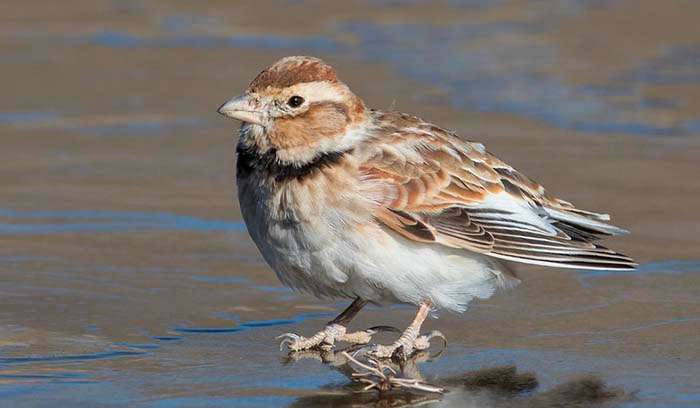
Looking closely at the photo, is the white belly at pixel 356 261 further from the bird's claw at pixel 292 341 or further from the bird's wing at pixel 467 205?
the bird's claw at pixel 292 341

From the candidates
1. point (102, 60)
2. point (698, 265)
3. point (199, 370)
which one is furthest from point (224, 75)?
point (199, 370)

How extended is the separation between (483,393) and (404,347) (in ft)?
2.54

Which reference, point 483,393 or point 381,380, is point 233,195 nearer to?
point 381,380

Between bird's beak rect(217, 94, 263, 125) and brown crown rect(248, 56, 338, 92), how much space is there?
3.3 inches

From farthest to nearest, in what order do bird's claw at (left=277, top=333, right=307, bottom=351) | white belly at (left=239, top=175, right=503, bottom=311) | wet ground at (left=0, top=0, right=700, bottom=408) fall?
bird's claw at (left=277, top=333, right=307, bottom=351) < white belly at (left=239, top=175, right=503, bottom=311) < wet ground at (left=0, top=0, right=700, bottom=408)

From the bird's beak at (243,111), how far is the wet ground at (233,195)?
1149mm

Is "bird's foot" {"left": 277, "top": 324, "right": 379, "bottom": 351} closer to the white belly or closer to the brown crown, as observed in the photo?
the white belly

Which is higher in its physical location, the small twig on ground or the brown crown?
the brown crown

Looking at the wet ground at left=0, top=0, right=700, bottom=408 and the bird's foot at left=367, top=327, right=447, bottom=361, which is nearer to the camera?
the wet ground at left=0, top=0, right=700, bottom=408

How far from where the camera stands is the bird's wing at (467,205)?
24.1 feet

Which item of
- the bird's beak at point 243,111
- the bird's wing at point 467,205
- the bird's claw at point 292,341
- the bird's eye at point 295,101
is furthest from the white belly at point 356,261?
the bird's eye at point 295,101

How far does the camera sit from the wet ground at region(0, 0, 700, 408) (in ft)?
22.5

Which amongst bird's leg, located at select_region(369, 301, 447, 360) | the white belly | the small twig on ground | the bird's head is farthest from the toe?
the bird's head

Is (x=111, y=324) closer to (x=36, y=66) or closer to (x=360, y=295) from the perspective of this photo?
(x=360, y=295)
